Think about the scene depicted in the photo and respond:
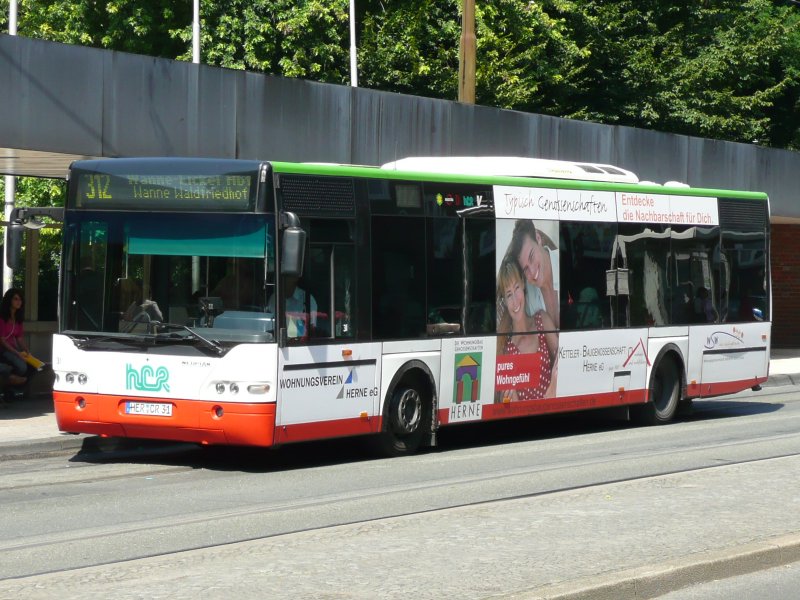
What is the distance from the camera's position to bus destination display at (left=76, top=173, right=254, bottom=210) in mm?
11891

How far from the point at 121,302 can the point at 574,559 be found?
593 centimetres

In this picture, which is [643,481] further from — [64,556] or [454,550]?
[64,556]

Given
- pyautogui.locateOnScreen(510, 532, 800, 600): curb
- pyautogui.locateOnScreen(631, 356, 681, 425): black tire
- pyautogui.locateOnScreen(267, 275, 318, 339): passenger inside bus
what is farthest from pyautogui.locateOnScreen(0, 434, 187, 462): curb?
pyautogui.locateOnScreen(510, 532, 800, 600): curb

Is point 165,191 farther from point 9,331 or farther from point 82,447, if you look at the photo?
point 9,331

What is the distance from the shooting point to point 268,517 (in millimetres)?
9562

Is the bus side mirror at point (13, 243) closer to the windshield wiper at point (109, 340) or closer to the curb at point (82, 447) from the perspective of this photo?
the windshield wiper at point (109, 340)

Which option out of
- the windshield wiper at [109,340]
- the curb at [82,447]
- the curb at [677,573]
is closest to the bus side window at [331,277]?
the windshield wiper at [109,340]

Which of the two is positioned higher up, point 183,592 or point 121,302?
point 121,302

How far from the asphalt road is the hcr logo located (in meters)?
0.76

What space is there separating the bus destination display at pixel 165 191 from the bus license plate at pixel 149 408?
5.52ft

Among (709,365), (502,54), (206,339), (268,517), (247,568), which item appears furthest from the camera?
(502,54)

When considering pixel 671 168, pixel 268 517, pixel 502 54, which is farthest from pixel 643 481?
pixel 502 54

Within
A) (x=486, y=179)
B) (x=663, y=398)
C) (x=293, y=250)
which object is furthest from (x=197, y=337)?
(x=663, y=398)

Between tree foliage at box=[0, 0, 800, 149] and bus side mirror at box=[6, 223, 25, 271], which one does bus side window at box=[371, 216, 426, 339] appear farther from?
tree foliage at box=[0, 0, 800, 149]
